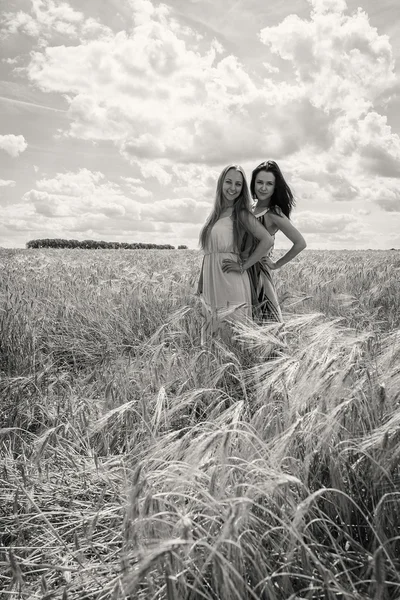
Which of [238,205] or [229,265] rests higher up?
[238,205]

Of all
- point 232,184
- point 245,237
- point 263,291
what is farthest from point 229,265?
point 232,184

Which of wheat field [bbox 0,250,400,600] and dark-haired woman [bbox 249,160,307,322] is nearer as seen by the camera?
wheat field [bbox 0,250,400,600]

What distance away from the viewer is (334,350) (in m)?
1.93

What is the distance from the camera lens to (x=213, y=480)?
1.20 metres

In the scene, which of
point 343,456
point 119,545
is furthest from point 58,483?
point 343,456

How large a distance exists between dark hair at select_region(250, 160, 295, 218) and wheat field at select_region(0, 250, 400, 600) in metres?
1.23

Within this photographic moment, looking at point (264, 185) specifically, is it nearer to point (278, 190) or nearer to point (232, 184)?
point (278, 190)

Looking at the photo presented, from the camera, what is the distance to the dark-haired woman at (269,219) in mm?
3889

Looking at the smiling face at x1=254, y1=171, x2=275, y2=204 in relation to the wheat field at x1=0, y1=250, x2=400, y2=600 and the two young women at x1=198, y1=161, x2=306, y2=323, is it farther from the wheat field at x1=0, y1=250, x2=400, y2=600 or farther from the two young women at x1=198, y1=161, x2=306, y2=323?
the wheat field at x1=0, y1=250, x2=400, y2=600

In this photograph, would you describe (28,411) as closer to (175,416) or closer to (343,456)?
(175,416)

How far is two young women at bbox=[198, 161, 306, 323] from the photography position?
380 cm

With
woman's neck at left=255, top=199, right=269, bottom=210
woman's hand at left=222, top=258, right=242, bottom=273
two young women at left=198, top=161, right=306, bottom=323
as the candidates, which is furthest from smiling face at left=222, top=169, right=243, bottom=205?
woman's hand at left=222, top=258, right=242, bottom=273

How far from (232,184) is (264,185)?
0.95ft

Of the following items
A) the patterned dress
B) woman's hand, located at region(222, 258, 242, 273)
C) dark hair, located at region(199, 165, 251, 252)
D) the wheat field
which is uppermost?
dark hair, located at region(199, 165, 251, 252)
